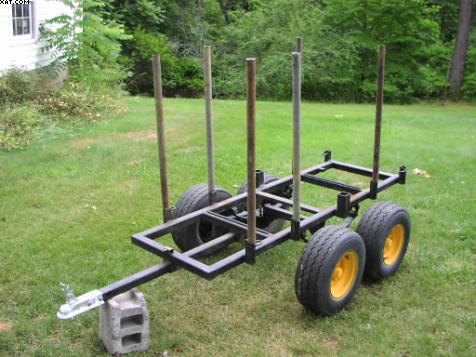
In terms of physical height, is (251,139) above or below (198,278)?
above

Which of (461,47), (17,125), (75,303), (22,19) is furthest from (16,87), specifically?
(461,47)

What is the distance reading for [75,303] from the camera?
10.1 ft

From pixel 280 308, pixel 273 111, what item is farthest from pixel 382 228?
pixel 273 111

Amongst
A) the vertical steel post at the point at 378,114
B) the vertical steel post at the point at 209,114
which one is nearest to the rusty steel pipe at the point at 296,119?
the vertical steel post at the point at 209,114

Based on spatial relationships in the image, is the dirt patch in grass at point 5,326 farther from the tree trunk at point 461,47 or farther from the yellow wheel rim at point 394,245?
the tree trunk at point 461,47

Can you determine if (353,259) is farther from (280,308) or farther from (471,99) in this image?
(471,99)

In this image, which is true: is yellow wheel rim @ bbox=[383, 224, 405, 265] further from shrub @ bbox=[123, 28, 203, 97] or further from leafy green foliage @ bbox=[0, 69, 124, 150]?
shrub @ bbox=[123, 28, 203, 97]

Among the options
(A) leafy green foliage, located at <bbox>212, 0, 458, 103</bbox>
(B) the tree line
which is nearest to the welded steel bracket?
(B) the tree line

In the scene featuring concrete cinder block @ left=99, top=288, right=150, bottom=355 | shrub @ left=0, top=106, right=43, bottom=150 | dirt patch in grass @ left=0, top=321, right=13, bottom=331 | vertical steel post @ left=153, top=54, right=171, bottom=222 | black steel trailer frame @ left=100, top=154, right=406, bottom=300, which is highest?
vertical steel post @ left=153, top=54, right=171, bottom=222

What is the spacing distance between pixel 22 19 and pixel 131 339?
34.0 ft

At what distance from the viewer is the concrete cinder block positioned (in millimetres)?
3322

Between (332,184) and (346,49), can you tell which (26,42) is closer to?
(332,184)

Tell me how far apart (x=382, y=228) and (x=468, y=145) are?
5951 millimetres

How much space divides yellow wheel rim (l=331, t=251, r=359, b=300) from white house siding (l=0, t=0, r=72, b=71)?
30.1ft
